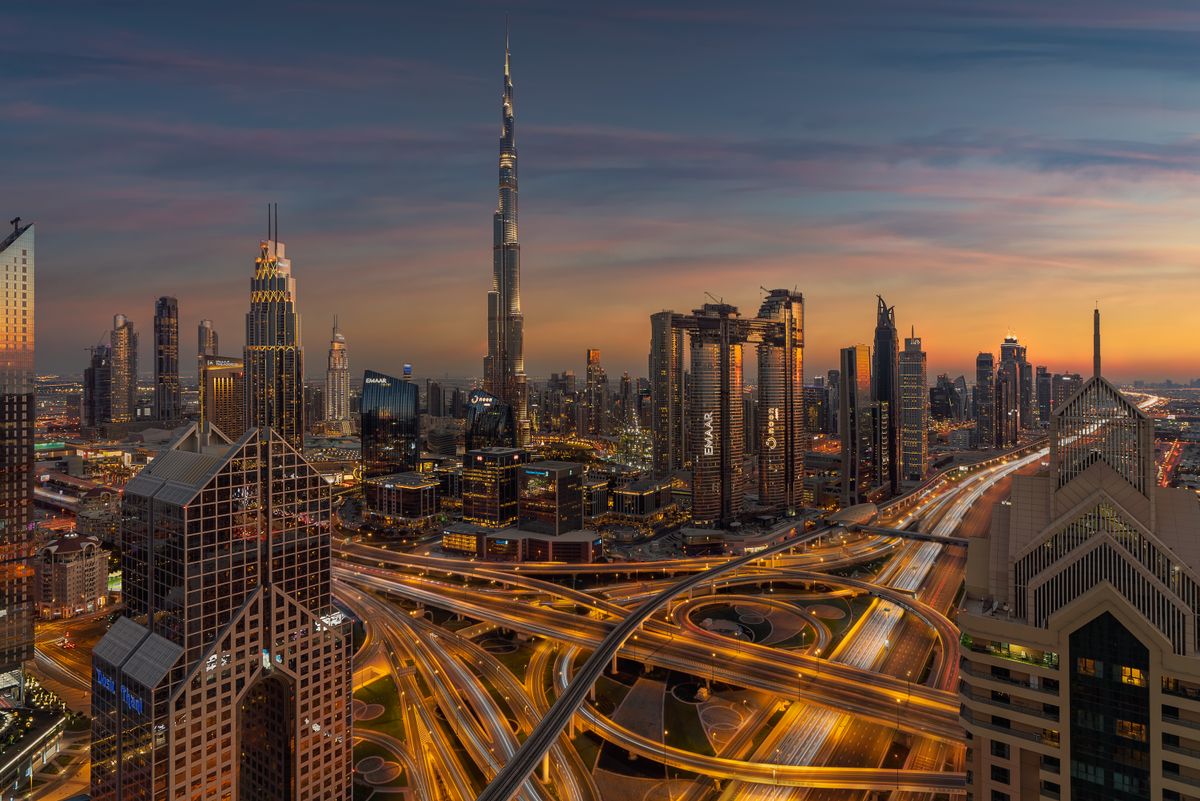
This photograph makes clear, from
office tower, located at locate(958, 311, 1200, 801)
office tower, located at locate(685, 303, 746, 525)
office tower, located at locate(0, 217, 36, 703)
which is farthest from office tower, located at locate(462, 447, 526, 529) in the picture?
office tower, located at locate(958, 311, 1200, 801)

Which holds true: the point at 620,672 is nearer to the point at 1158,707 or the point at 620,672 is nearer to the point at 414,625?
the point at 414,625

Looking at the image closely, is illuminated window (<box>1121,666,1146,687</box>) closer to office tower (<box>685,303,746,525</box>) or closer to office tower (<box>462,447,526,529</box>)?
office tower (<box>685,303,746,525</box>)

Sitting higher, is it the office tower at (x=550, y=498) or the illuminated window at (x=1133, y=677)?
the illuminated window at (x=1133, y=677)

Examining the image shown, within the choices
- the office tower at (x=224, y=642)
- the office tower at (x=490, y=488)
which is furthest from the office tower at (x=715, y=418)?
the office tower at (x=224, y=642)

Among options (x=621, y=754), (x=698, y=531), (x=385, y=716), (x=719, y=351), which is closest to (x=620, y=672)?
(x=621, y=754)

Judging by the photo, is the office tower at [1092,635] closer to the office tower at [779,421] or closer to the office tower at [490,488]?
the office tower at [490,488]

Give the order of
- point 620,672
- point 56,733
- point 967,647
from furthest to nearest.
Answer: point 620,672 → point 56,733 → point 967,647

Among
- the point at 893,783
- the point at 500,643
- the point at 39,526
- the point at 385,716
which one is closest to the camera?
the point at 893,783
